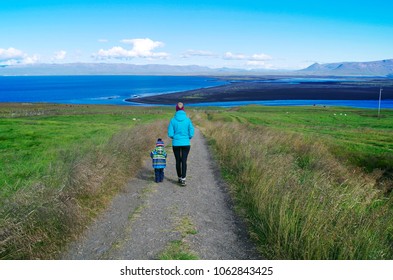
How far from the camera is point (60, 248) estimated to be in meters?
5.62

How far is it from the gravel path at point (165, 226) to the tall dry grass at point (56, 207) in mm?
287

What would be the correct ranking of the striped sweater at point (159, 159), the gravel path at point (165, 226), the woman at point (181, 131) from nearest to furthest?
the gravel path at point (165, 226)
the woman at point (181, 131)
the striped sweater at point (159, 159)

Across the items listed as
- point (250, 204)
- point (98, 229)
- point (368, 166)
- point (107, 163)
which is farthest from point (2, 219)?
point (368, 166)

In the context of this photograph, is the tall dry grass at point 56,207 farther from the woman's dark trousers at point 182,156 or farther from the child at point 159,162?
the woman's dark trousers at point 182,156

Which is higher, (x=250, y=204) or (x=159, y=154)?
Answer: (x=159, y=154)

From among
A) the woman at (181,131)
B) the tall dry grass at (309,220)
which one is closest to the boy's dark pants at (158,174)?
the woman at (181,131)

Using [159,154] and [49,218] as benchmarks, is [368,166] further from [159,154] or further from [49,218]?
[49,218]

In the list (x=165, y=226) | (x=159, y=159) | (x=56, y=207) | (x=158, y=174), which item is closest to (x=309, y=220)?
(x=165, y=226)

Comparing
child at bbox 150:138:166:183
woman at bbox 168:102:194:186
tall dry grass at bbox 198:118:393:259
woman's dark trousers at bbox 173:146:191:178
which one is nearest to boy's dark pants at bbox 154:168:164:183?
child at bbox 150:138:166:183

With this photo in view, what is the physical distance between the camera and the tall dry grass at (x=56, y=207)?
5172 mm

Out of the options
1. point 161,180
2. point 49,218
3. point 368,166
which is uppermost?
point 49,218

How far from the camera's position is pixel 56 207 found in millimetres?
6066

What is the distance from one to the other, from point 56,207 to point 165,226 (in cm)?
206
